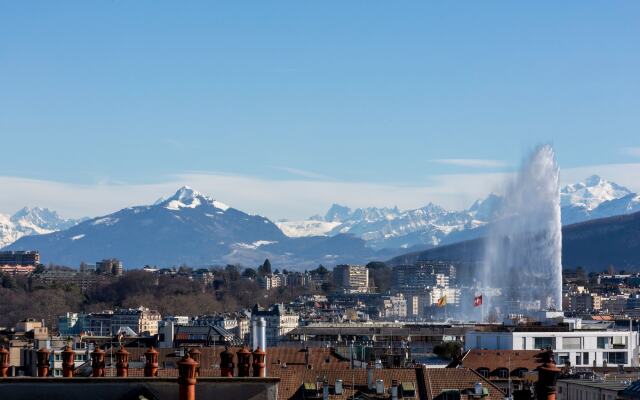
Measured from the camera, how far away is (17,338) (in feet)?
445

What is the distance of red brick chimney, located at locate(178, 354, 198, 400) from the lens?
29.4 m

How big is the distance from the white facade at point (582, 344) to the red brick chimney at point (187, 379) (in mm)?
80279

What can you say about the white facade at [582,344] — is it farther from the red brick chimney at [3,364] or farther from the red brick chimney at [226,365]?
the red brick chimney at [3,364]

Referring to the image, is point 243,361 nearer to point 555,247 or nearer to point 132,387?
point 132,387

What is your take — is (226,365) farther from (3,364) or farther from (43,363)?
(3,364)

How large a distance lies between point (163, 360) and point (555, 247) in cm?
10030

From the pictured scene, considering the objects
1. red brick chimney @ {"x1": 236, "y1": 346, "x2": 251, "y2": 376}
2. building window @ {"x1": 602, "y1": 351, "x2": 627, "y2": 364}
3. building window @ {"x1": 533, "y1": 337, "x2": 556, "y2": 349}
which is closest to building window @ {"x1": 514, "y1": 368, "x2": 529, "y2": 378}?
building window @ {"x1": 533, "y1": 337, "x2": 556, "y2": 349}

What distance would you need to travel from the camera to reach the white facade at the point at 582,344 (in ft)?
362

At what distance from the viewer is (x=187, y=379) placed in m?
29.6

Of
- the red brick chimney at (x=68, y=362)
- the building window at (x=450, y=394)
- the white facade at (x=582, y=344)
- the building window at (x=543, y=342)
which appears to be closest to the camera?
the red brick chimney at (x=68, y=362)

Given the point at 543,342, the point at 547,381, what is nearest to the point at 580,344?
the point at 543,342

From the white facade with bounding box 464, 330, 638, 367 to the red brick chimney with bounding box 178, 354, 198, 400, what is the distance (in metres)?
80.3

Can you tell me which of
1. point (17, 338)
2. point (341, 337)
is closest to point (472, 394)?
point (17, 338)

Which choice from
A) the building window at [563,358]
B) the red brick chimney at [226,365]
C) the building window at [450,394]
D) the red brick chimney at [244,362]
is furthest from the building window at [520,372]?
the red brick chimney at [244,362]
